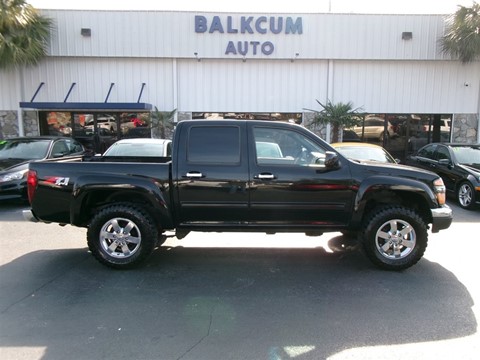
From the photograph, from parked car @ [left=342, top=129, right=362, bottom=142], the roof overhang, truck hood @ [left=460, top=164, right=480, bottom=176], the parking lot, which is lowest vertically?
the parking lot

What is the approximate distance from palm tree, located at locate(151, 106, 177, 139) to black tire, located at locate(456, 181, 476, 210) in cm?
976

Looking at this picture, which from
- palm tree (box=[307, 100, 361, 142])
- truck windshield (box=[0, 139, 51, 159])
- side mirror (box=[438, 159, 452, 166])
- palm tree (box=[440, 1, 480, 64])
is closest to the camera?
truck windshield (box=[0, 139, 51, 159])

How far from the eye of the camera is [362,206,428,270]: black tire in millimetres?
4973

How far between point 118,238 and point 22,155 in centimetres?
579

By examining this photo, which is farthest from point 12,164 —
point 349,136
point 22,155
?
point 349,136

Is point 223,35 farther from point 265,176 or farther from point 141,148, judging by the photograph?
point 265,176

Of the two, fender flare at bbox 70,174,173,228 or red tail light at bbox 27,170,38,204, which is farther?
red tail light at bbox 27,170,38,204

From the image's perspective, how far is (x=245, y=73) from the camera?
49.8ft

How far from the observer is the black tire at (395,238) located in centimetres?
497

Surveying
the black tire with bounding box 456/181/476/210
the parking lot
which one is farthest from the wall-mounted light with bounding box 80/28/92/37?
the black tire with bounding box 456/181/476/210

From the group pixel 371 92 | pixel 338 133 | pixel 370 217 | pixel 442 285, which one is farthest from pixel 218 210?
pixel 371 92

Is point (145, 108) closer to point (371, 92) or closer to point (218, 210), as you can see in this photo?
point (371, 92)

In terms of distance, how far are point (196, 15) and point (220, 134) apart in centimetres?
1114

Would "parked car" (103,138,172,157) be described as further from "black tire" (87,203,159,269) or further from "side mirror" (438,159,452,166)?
"side mirror" (438,159,452,166)
